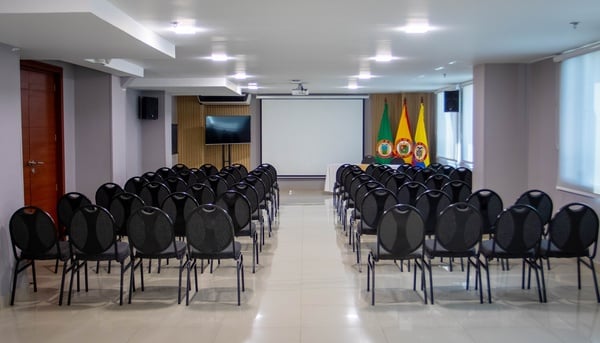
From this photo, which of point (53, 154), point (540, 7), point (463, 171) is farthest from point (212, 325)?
point (463, 171)

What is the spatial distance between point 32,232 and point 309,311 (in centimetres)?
289

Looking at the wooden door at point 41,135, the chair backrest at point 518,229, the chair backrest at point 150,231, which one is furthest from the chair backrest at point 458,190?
the wooden door at point 41,135

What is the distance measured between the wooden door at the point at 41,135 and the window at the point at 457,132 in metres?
9.44

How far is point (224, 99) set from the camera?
1906cm

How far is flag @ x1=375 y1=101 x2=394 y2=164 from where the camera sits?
62.3 ft

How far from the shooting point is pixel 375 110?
19.6 metres

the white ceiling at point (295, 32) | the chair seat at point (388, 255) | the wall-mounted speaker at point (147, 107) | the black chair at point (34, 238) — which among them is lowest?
the chair seat at point (388, 255)

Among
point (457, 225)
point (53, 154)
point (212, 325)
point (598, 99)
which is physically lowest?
point (212, 325)

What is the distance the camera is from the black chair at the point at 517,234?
607 centimetres

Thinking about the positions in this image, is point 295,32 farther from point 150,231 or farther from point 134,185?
point 134,185

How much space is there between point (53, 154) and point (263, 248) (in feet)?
12.3

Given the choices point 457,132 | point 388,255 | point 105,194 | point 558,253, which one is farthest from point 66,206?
point 457,132

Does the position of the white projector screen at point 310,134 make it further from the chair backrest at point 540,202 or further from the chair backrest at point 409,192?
the chair backrest at point 540,202

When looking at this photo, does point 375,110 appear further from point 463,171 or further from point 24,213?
point 24,213
